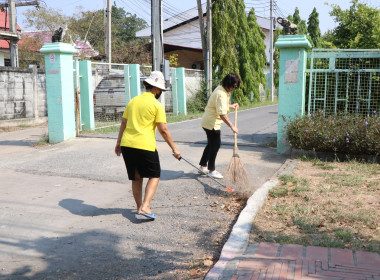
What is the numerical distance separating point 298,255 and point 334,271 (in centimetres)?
38

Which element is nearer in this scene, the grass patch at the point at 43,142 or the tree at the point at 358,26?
the tree at the point at 358,26

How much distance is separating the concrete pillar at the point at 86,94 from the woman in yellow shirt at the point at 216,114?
5739 mm

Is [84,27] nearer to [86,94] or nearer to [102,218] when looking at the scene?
[86,94]

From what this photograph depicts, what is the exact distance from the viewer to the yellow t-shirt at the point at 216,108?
241 inches

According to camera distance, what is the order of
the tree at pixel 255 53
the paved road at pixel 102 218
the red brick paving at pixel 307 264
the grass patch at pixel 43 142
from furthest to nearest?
1. the tree at pixel 255 53
2. the grass patch at pixel 43 142
3. the paved road at pixel 102 218
4. the red brick paving at pixel 307 264

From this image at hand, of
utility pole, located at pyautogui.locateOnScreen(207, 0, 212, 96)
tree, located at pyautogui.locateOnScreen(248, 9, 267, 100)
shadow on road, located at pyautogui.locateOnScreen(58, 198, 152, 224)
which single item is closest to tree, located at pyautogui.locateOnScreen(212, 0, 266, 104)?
tree, located at pyautogui.locateOnScreen(248, 9, 267, 100)

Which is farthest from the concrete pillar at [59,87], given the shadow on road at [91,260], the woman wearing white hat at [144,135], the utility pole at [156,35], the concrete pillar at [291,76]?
the shadow on road at [91,260]

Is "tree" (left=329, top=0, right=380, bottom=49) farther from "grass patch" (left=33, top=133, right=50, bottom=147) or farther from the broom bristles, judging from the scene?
"grass patch" (left=33, top=133, right=50, bottom=147)

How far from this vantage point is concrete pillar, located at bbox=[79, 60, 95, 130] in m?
11.1

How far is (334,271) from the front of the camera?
327 cm

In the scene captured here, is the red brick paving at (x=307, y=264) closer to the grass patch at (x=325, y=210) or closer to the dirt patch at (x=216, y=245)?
the grass patch at (x=325, y=210)

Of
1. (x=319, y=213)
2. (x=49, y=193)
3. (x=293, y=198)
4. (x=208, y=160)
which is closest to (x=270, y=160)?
(x=208, y=160)

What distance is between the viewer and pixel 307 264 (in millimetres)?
3398

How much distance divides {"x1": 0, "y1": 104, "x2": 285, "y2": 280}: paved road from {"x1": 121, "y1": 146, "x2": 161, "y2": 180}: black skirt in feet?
1.94
